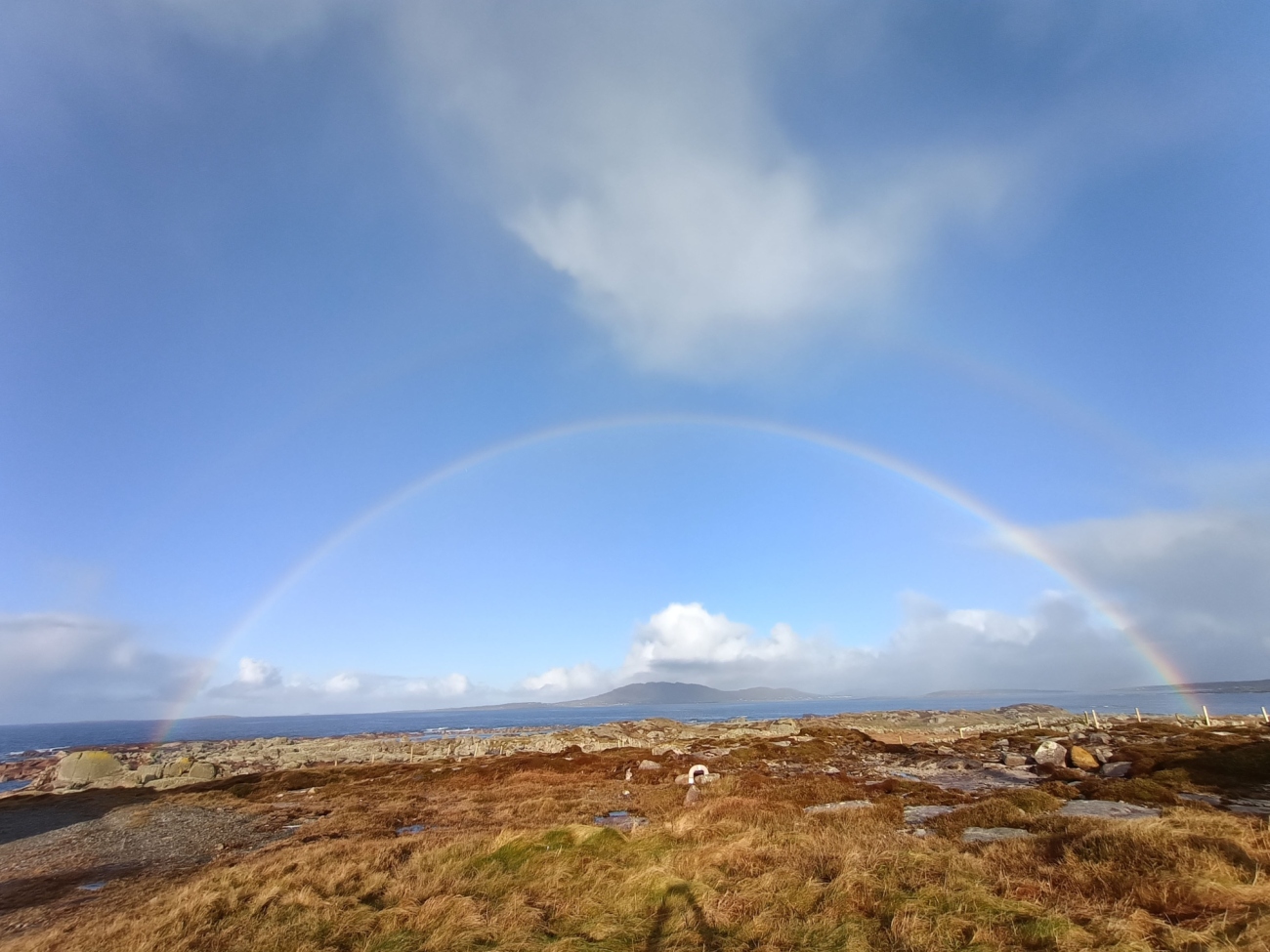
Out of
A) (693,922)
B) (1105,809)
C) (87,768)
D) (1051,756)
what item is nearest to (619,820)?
(693,922)

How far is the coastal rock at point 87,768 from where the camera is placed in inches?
1844

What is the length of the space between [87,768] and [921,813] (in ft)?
199

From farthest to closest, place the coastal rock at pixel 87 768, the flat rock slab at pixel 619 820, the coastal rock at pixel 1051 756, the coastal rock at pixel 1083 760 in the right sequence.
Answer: the coastal rock at pixel 87 768, the coastal rock at pixel 1051 756, the coastal rock at pixel 1083 760, the flat rock slab at pixel 619 820

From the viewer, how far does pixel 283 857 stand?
15.5 meters

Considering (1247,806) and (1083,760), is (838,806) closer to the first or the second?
(1247,806)

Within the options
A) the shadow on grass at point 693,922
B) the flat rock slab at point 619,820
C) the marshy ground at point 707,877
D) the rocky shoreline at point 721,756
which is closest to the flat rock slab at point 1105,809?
the marshy ground at point 707,877

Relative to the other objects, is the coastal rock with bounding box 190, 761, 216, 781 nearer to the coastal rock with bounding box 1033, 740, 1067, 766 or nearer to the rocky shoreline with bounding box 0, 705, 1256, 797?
the rocky shoreline with bounding box 0, 705, 1256, 797

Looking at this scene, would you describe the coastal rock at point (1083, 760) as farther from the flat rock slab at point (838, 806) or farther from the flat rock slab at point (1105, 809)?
the flat rock slab at point (838, 806)

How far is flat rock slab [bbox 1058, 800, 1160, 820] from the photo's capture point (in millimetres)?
16031

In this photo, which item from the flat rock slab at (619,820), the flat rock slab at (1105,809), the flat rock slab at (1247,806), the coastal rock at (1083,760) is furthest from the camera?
the coastal rock at (1083,760)

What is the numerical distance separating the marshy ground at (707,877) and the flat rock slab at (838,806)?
0.56 meters

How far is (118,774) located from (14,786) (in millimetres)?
12695

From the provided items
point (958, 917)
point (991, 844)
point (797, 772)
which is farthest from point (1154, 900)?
point (797, 772)

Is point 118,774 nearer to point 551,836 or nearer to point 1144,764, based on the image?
point 551,836
